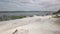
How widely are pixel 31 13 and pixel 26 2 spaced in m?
0.19

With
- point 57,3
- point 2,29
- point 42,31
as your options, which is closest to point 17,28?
point 2,29

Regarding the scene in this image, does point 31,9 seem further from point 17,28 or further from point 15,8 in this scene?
point 17,28

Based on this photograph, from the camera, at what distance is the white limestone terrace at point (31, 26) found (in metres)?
1.34

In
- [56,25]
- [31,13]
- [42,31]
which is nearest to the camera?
[42,31]

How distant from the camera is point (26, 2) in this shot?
62.6 inches

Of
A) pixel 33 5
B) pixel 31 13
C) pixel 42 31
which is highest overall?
pixel 33 5

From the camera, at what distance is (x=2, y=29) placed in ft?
4.57

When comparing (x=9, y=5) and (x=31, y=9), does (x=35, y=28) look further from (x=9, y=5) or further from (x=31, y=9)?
(x=9, y=5)

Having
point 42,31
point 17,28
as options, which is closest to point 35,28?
point 42,31

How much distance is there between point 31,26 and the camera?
1.44 m

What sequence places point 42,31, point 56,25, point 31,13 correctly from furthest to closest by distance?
1. point 31,13
2. point 56,25
3. point 42,31

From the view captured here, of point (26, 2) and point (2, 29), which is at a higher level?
point (26, 2)

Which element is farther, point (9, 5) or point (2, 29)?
point (9, 5)

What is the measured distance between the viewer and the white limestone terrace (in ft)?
4.39
